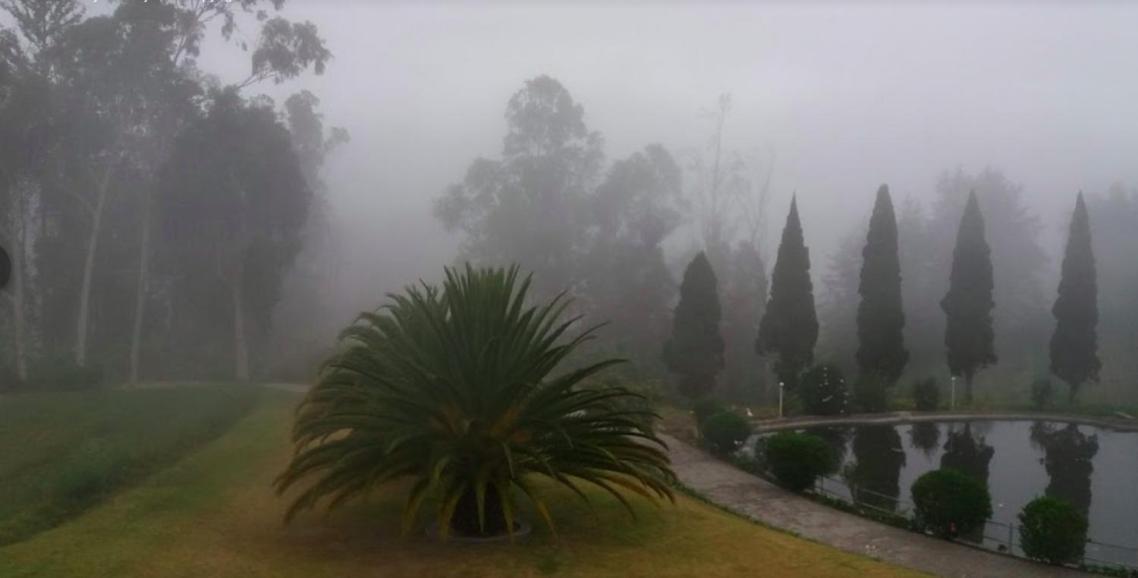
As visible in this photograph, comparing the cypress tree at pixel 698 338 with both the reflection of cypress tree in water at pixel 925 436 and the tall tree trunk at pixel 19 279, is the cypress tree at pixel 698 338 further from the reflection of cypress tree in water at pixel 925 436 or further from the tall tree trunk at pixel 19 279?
the tall tree trunk at pixel 19 279

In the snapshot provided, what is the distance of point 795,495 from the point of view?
1706cm

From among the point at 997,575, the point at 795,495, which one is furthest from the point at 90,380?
the point at 997,575

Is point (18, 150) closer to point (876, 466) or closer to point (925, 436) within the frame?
point (876, 466)

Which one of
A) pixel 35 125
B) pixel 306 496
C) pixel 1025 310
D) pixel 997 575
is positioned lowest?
pixel 997 575

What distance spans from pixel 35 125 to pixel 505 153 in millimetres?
19855

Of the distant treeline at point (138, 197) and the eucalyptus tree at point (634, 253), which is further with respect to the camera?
the eucalyptus tree at point (634, 253)

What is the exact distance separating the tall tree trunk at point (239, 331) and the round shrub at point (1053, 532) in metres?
28.7

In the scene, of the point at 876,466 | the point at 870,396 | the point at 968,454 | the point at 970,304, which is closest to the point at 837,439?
the point at 968,454

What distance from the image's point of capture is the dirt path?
12.6 meters

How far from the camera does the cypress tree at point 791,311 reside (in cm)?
3203

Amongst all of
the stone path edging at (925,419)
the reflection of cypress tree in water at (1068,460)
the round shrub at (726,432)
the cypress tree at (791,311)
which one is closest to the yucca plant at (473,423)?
the round shrub at (726,432)

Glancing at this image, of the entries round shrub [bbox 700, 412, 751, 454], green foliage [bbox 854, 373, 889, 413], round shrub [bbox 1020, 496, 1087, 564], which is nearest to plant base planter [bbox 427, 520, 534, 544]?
round shrub [bbox 1020, 496, 1087, 564]

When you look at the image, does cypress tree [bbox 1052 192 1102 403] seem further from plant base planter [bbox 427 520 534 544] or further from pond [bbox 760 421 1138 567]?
plant base planter [bbox 427 520 534 544]

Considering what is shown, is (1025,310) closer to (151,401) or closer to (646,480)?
(151,401)
